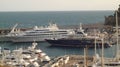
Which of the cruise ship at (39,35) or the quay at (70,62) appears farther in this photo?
the cruise ship at (39,35)

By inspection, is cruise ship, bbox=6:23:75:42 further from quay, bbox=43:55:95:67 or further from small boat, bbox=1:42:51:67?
quay, bbox=43:55:95:67

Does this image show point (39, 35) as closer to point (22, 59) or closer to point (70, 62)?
point (70, 62)

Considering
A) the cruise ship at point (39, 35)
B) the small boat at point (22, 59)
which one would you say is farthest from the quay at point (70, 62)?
the cruise ship at point (39, 35)

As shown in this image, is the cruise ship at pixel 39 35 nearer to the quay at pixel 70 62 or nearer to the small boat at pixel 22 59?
the small boat at pixel 22 59

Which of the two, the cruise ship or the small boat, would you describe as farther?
the cruise ship

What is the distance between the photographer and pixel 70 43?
79.1 m

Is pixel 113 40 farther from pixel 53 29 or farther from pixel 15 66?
pixel 15 66

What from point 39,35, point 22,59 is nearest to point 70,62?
point 22,59

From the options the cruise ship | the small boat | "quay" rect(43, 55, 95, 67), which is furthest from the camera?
the cruise ship

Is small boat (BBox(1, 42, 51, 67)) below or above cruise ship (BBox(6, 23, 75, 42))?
above

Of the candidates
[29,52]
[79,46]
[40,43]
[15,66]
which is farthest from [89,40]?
[15,66]

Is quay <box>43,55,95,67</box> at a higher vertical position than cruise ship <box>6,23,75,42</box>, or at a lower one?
higher

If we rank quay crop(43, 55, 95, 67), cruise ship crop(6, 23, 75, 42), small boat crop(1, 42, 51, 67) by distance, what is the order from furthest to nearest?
cruise ship crop(6, 23, 75, 42)
small boat crop(1, 42, 51, 67)
quay crop(43, 55, 95, 67)

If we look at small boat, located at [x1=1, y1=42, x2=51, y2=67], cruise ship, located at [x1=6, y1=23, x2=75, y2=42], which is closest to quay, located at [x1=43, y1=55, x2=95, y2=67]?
small boat, located at [x1=1, y1=42, x2=51, y2=67]
